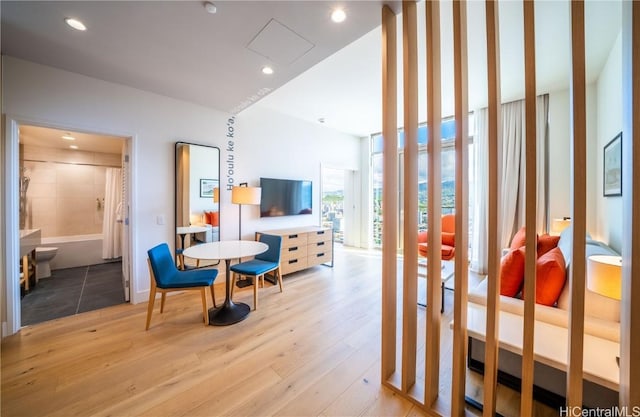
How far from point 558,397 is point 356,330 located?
141cm

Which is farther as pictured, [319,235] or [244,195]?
[319,235]

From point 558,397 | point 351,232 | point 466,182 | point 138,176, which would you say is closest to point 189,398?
point 466,182

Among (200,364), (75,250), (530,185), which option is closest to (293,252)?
(200,364)

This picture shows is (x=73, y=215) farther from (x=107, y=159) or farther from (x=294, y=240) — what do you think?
(x=294, y=240)

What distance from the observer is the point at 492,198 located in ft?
3.95

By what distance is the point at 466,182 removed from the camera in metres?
1.33

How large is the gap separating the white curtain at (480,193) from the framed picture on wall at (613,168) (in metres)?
1.36

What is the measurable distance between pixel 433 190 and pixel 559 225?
10.6ft

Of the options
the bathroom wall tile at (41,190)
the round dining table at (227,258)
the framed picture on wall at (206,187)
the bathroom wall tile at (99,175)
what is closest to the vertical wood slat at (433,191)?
the round dining table at (227,258)

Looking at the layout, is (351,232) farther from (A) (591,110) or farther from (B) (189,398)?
(B) (189,398)

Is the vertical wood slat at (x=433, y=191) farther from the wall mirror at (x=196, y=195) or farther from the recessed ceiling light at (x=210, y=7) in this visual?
the wall mirror at (x=196, y=195)

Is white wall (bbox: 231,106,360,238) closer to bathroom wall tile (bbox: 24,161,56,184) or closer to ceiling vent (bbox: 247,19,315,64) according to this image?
ceiling vent (bbox: 247,19,315,64)

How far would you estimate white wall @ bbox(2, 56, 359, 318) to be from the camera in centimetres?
230

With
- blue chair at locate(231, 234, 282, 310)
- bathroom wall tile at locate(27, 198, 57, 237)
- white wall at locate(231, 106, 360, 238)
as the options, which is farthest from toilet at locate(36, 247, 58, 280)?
blue chair at locate(231, 234, 282, 310)
